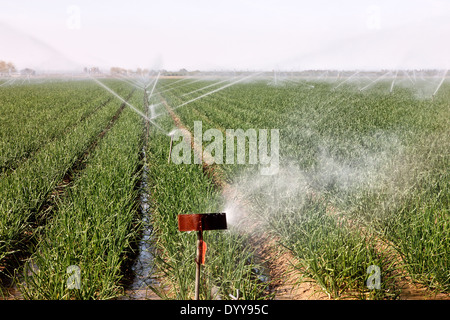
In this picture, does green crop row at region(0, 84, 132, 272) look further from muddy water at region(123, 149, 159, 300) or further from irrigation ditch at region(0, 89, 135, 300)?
muddy water at region(123, 149, 159, 300)

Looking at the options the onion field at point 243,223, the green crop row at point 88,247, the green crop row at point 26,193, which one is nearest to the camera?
the green crop row at point 88,247

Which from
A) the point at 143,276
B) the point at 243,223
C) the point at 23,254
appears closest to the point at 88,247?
the point at 143,276

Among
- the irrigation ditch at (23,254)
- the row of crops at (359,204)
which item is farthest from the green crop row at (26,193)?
the row of crops at (359,204)

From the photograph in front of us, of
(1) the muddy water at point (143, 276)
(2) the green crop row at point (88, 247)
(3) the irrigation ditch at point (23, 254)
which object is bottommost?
(1) the muddy water at point (143, 276)

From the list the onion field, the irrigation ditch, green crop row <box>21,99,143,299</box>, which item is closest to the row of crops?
the onion field

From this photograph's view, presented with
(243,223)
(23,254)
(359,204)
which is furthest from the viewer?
(243,223)

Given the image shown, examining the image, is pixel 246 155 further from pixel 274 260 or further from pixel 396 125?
pixel 396 125

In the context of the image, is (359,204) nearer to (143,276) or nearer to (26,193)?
(143,276)

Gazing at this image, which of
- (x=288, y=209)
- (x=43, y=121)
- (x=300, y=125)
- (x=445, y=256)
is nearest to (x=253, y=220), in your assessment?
(x=288, y=209)

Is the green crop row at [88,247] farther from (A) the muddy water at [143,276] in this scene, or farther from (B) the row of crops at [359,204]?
(B) the row of crops at [359,204]

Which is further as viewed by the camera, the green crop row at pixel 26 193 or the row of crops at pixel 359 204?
the green crop row at pixel 26 193

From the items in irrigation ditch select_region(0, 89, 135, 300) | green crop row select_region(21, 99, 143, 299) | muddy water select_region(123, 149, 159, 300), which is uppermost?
green crop row select_region(21, 99, 143, 299)

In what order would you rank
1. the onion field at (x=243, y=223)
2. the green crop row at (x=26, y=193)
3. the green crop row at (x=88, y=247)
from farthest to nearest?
1. the green crop row at (x=26, y=193)
2. the onion field at (x=243, y=223)
3. the green crop row at (x=88, y=247)
